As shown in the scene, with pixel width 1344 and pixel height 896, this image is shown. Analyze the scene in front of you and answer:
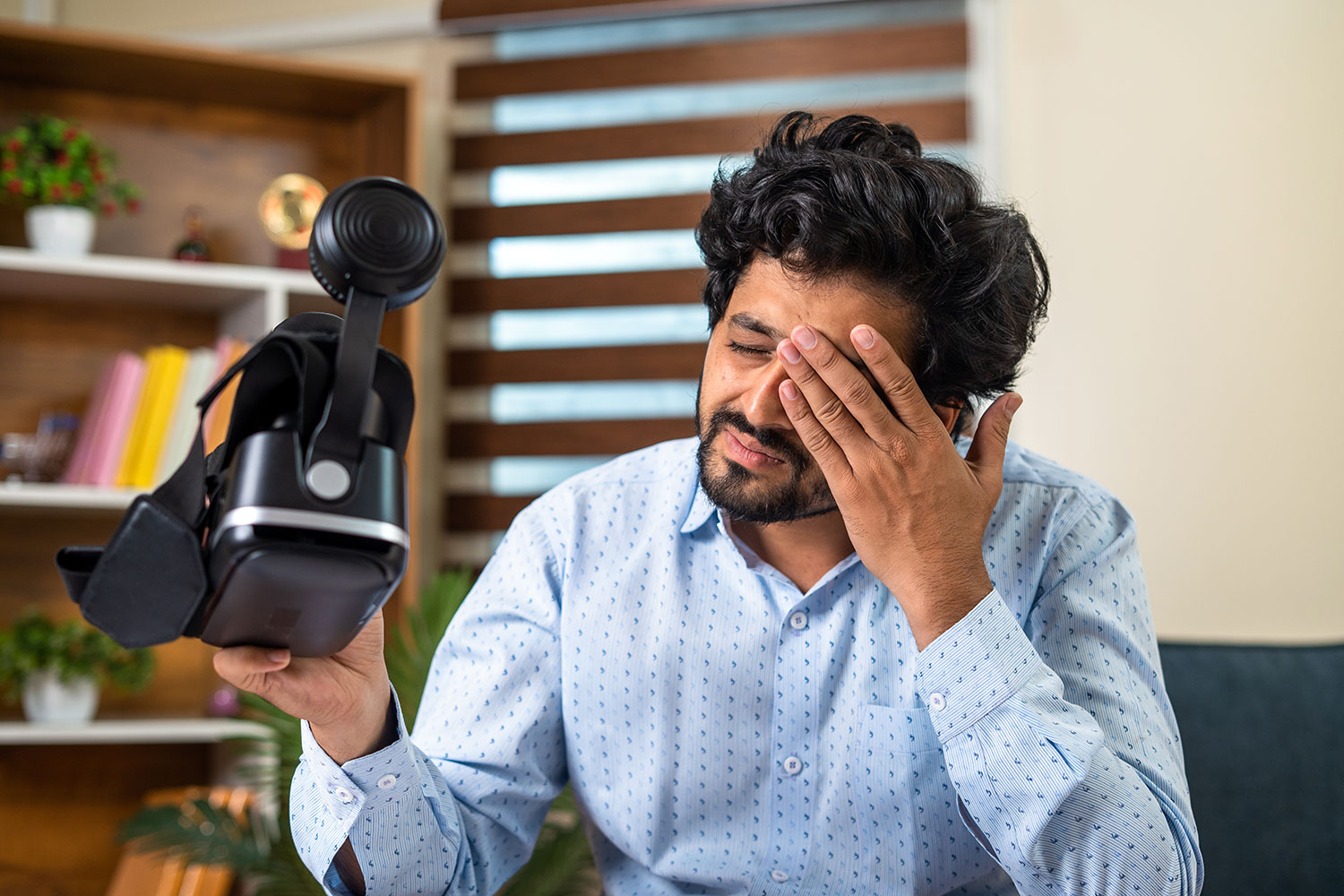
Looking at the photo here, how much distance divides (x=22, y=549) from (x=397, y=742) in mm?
1870

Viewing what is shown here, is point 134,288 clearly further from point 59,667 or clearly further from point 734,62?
point 734,62

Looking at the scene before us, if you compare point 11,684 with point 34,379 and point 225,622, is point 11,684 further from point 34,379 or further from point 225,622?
point 225,622

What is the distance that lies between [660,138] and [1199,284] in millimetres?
1154

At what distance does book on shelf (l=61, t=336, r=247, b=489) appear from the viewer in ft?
7.23

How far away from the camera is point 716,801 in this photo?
44.5 inches

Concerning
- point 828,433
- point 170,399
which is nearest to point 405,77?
point 170,399

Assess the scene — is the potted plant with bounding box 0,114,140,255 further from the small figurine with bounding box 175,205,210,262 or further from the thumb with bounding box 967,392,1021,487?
the thumb with bounding box 967,392,1021,487

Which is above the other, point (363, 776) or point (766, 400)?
point (766, 400)

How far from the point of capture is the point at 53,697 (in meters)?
2.12

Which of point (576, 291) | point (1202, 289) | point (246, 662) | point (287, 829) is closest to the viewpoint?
point (246, 662)

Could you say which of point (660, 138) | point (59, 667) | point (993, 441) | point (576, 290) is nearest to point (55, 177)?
point (59, 667)

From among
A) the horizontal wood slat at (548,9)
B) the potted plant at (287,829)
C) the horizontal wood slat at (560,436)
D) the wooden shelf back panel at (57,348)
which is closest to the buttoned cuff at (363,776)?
the potted plant at (287,829)

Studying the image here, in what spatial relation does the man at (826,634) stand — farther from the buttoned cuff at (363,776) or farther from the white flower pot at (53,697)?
the white flower pot at (53,697)

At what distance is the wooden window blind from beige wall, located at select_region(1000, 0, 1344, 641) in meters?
0.32
